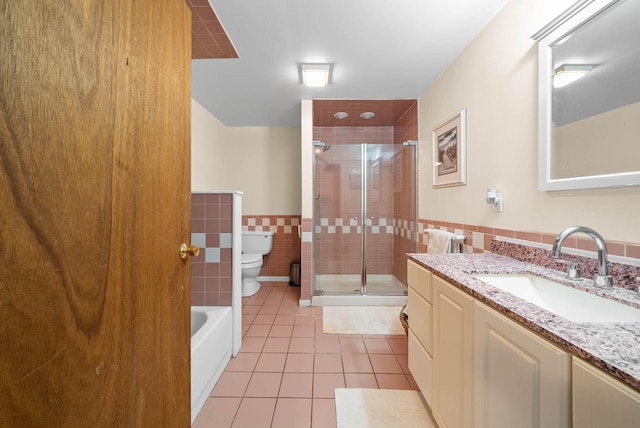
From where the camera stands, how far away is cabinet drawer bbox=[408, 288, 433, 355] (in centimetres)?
119

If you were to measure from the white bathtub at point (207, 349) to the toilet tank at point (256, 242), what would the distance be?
153cm

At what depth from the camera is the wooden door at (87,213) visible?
0.36m

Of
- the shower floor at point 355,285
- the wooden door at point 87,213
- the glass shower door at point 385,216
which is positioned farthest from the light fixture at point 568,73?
the shower floor at point 355,285

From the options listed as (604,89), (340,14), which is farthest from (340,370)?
(340,14)

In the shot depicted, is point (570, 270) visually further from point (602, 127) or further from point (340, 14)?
point (340, 14)

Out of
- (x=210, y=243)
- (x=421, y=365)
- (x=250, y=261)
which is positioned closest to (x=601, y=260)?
(x=421, y=365)

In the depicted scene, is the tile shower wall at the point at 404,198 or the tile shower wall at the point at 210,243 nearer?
the tile shower wall at the point at 210,243

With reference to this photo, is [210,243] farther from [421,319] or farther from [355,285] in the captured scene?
[355,285]

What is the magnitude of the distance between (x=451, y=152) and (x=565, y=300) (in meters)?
1.26

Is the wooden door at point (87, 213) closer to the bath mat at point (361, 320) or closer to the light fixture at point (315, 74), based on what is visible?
the light fixture at point (315, 74)

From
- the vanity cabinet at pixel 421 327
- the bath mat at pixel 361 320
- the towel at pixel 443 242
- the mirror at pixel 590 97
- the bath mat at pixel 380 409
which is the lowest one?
the bath mat at pixel 380 409

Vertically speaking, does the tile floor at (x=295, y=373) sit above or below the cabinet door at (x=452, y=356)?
below

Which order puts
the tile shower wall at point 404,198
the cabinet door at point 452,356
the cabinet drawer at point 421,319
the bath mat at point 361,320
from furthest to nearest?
1. the tile shower wall at point 404,198
2. the bath mat at point 361,320
3. the cabinet drawer at point 421,319
4. the cabinet door at point 452,356

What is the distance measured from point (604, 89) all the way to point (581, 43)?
238 mm
